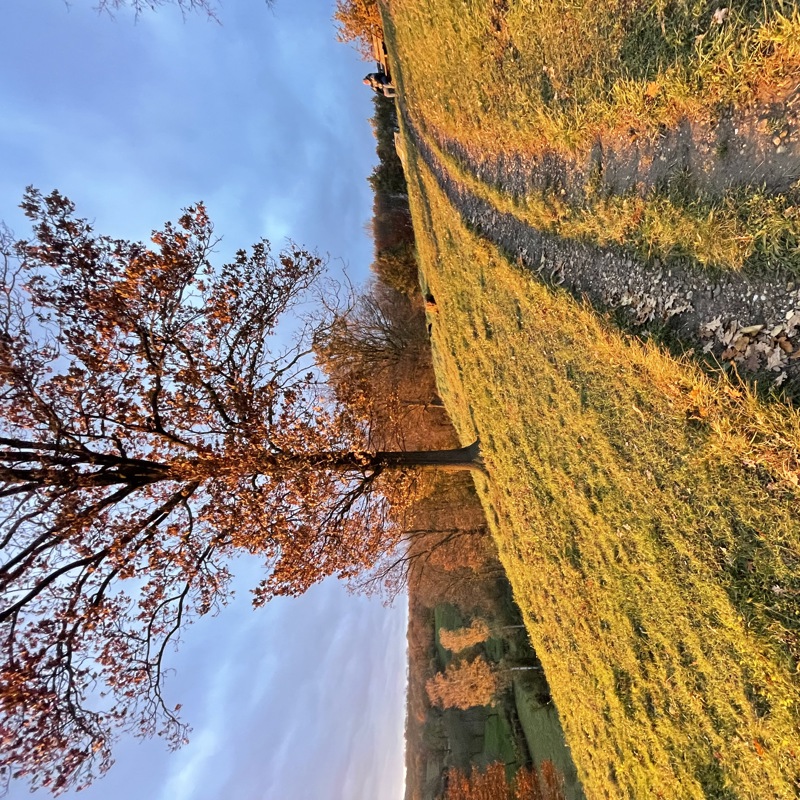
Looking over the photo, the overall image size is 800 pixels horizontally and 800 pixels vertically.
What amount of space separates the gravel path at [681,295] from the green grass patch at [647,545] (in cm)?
29

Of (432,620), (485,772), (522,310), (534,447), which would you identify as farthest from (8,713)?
(432,620)

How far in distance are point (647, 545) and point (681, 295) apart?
297 cm

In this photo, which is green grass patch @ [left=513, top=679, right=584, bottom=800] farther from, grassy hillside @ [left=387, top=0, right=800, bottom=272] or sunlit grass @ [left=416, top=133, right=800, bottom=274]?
grassy hillside @ [left=387, top=0, right=800, bottom=272]

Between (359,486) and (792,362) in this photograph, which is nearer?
(792,362)

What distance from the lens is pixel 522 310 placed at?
28.0 feet

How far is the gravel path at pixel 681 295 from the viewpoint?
4168mm

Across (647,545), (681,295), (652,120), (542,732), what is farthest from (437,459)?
(542,732)

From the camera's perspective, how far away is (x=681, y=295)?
5082 mm

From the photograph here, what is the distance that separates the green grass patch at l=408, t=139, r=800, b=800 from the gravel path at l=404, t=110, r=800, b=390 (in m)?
0.29

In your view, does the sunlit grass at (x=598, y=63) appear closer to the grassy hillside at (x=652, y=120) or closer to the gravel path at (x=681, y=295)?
the grassy hillside at (x=652, y=120)

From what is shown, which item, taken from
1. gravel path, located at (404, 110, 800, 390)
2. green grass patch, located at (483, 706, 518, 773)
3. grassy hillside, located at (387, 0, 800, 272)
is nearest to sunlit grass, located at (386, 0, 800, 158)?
grassy hillside, located at (387, 0, 800, 272)

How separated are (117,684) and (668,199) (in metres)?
13.1

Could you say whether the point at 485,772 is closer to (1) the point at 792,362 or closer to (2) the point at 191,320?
(2) the point at 191,320

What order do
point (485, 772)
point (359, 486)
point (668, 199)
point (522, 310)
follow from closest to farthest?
point (668, 199) → point (522, 310) → point (359, 486) → point (485, 772)
